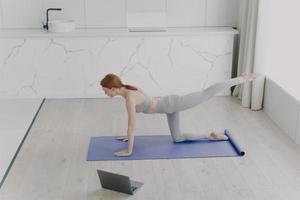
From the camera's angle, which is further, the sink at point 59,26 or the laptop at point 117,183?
the sink at point 59,26

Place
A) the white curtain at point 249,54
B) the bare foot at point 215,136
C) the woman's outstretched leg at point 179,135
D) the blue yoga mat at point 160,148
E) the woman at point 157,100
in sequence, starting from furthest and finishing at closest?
the white curtain at point 249,54
the bare foot at point 215,136
the woman's outstretched leg at point 179,135
the blue yoga mat at point 160,148
the woman at point 157,100

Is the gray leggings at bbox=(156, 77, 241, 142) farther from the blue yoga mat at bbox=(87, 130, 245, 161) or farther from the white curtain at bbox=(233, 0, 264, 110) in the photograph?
the white curtain at bbox=(233, 0, 264, 110)

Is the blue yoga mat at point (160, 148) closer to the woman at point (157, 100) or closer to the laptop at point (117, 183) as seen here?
the woman at point (157, 100)

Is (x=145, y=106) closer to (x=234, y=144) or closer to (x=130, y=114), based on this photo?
(x=130, y=114)

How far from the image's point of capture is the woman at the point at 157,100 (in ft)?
11.9

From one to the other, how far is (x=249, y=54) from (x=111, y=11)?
1489 mm

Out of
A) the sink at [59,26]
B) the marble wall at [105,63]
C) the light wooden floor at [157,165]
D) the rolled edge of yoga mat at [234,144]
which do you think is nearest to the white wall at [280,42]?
the light wooden floor at [157,165]

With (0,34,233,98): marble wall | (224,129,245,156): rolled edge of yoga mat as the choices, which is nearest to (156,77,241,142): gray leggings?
(224,129,245,156): rolled edge of yoga mat

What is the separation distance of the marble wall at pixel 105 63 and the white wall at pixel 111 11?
359 millimetres

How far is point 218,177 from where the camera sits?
342 centimetres

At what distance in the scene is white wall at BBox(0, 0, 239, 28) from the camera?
16.9 feet

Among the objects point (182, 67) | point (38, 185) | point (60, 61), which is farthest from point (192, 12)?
point (38, 185)

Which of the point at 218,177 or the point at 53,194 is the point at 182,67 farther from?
the point at 53,194

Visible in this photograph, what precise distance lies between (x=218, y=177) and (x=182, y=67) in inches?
73.2
